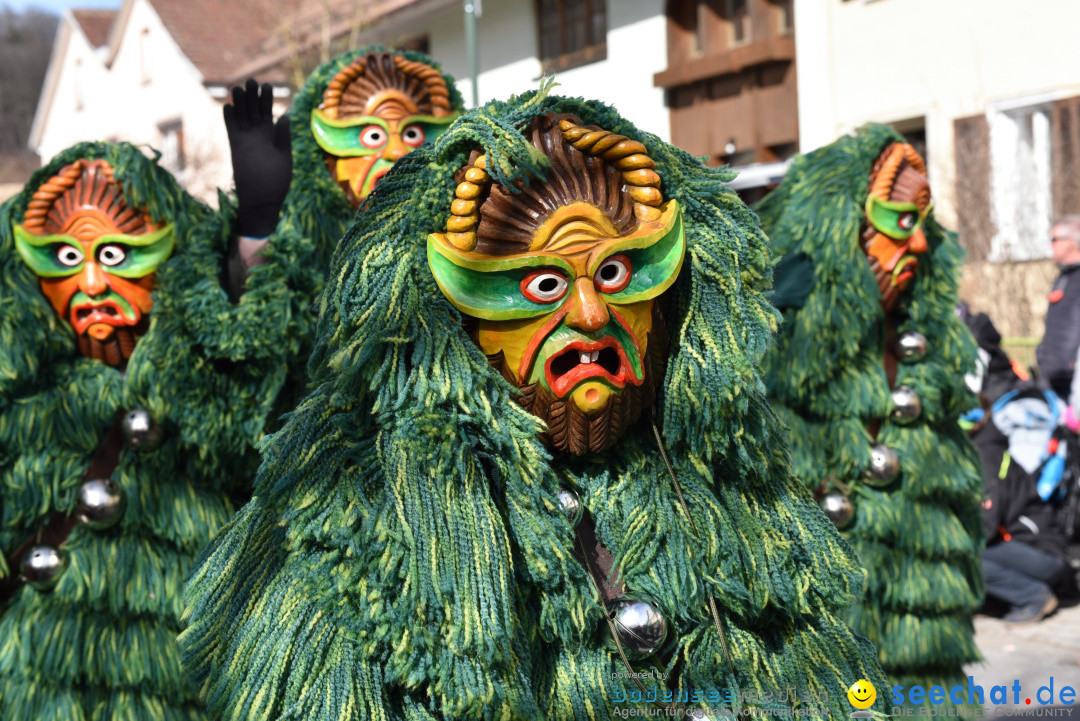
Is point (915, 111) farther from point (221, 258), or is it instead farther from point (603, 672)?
point (603, 672)

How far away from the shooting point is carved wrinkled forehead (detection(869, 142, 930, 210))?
343 centimetres

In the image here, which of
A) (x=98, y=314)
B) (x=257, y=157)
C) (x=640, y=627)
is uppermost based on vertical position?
(x=257, y=157)

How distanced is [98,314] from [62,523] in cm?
56

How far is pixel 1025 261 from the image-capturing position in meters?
8.94

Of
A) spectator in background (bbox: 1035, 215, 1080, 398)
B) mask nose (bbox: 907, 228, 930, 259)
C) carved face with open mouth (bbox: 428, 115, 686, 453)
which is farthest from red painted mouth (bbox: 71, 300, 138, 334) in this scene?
spectator in background (bbox: 1035, 215, 1080, 398)

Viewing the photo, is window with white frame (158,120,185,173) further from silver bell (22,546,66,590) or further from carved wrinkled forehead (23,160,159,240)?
silver bell (22,546,66,590)

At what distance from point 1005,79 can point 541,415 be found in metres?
8.39

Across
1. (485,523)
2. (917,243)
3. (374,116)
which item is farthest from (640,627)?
(374,116)

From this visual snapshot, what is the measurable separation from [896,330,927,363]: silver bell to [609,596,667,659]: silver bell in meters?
2.13

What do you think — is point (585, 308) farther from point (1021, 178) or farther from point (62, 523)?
point (1021, 178)

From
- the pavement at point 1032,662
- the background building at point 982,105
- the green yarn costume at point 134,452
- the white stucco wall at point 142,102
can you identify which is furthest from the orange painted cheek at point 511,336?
the white stucco wall at point 142,102

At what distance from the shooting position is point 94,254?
3008 millimetres

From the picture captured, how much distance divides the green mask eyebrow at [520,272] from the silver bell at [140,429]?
1.54 meters

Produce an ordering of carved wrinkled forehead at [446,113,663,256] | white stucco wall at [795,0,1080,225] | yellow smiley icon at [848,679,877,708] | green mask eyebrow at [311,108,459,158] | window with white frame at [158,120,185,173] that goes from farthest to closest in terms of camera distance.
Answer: window with white frame at [158,120,185,173]
white stucco wall at [795,0,1080,225]
green mask eyebrow at [311,108,459,158]
yellow smiley icon at [848,679,877,708]
carved wrinkled forehead at [446,113,663,256]
